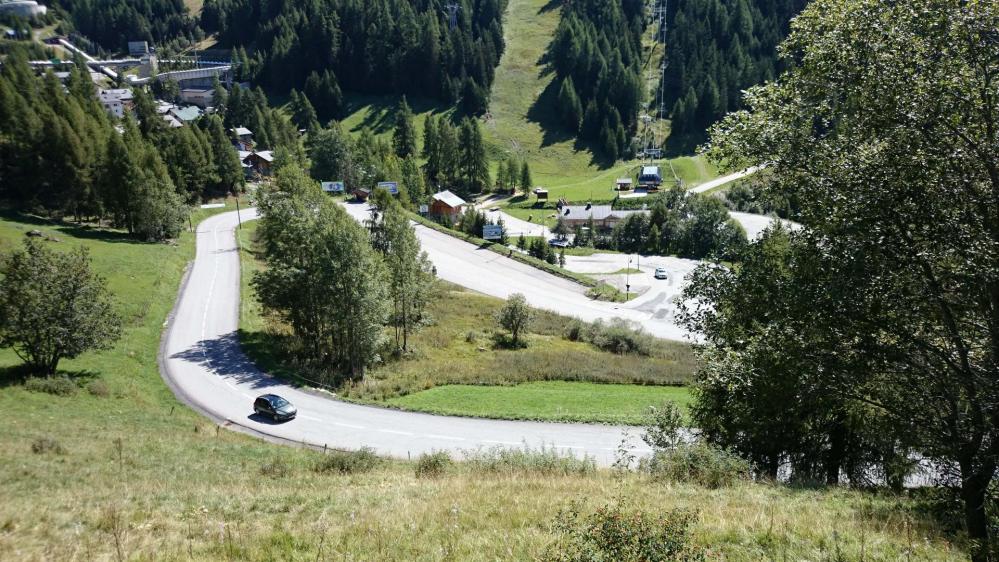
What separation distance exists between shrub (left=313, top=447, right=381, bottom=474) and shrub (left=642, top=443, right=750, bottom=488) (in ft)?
27.8

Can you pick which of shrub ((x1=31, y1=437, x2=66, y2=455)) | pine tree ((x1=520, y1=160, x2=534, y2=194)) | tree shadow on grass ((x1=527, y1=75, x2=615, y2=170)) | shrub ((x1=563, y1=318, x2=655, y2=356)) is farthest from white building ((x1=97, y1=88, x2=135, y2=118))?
shrub ((x1=31, y1=437, x2=66, y2=455))

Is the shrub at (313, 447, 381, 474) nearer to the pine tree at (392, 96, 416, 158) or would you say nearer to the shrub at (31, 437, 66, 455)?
the shrub at (31, 437, 66, 455)

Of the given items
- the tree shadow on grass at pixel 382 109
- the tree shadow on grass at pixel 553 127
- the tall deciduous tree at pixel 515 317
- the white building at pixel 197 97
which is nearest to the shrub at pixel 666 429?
the tall deciduous tree at pixel 515 317

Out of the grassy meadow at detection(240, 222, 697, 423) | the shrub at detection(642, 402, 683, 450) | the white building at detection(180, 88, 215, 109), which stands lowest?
the grassy meadow at detection(240, 222, 697, 423)

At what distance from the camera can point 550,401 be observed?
31.6 meters

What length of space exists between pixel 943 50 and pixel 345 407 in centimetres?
2818

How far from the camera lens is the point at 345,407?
30172 millimetres

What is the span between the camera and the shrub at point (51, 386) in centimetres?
2670

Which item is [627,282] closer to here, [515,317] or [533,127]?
[515,317]

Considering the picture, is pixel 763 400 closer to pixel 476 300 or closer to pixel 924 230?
pixel 924 230

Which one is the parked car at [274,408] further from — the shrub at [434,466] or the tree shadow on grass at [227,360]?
the shrub at [434,466]

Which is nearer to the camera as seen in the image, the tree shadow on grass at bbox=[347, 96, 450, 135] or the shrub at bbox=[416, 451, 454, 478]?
the shrub at bbox=[416, 451, 454, 478]

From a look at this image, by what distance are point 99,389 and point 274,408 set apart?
8.53 meters

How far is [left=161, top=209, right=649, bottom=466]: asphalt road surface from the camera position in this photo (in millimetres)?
25766
